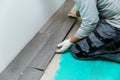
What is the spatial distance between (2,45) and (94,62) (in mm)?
820

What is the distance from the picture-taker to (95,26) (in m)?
1.64

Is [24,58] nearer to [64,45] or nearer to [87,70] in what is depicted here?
[64,45]

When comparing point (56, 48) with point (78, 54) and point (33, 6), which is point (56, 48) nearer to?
point (78, 54)

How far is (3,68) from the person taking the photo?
1.71 meters

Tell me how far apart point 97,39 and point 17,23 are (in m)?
0.77

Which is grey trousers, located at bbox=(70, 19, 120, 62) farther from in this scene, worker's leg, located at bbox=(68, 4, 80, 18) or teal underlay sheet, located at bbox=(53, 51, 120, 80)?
worker's leg, located at bbox=(68, 4, 80, 18)

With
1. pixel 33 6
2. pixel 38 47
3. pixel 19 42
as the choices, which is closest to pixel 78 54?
pixel 38 47

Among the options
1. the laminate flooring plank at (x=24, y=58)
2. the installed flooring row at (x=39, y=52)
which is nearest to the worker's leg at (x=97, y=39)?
the installed flooring row at (x=39, y=52)

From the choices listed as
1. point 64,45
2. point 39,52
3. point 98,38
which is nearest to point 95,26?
point 98,38

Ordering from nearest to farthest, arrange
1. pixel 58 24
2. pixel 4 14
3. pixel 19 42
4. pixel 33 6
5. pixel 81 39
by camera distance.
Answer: pixel 4 14, pixel 81 39, pixel 19 42, pixel 33 6, pixel 58 24

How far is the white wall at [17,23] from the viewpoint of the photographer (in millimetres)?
1660

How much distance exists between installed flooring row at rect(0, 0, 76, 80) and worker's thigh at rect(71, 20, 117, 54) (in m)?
0.31

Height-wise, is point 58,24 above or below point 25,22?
below

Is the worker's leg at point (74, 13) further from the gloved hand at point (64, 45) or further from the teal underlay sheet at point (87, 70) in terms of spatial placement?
the teal underlay sheet at point (87, 70)
